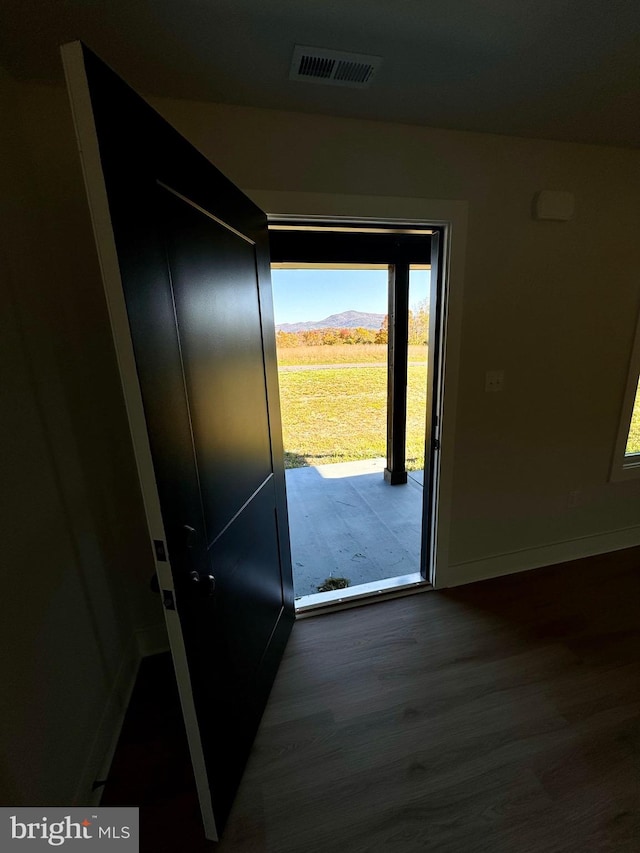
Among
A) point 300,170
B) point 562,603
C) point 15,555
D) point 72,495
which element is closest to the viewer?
point 15,555

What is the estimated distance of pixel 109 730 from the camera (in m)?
1.30

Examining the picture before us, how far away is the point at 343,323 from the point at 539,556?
3337 mm

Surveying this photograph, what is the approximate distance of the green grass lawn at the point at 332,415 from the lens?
4.69 metres

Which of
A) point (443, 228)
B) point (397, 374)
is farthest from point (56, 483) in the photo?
point (397, 374)

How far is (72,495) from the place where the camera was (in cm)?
123

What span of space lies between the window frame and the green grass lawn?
2557mm

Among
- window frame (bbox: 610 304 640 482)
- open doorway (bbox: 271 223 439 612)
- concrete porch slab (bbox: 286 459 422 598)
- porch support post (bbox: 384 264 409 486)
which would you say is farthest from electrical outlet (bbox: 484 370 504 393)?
porch support post (bbox: 384 264 409 486)

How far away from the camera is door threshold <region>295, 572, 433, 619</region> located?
77.0 inches

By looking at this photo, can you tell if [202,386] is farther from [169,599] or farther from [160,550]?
[169,599]

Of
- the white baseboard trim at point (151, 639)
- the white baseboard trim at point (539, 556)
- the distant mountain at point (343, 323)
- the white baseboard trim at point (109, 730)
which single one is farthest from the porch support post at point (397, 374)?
the white baseboard trim at point (109, 730)

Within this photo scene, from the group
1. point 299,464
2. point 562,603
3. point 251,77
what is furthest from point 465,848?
point 299,464

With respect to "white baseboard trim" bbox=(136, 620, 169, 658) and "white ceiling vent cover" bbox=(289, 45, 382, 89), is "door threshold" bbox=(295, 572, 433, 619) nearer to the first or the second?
"white baseboard trim" bbox=(136, 620, 169, 658)

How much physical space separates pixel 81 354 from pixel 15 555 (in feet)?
2.51

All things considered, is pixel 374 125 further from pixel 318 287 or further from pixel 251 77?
pixel 318 287
